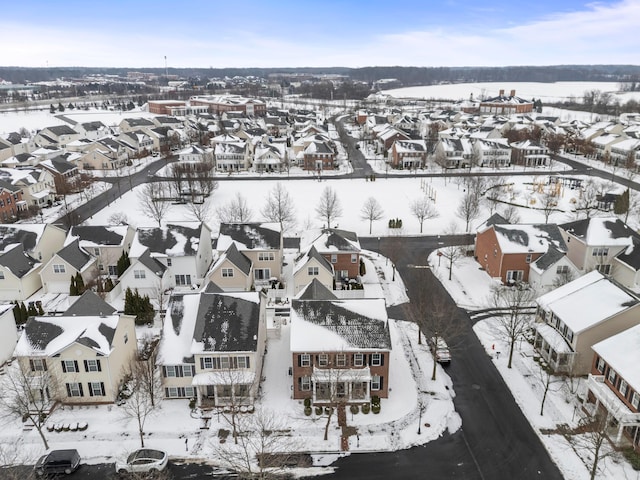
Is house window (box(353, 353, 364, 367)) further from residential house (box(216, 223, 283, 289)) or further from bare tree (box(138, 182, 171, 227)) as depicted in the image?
bare tree (box(138, 182, 171, 227))

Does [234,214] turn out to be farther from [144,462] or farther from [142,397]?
[144,462]

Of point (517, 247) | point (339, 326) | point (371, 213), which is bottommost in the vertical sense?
point (371, 213)

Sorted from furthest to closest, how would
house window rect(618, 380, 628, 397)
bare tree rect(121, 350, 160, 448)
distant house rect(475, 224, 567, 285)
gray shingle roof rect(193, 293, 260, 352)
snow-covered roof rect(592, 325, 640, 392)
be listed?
1. distant house rect(475, 224, 567, 285)
2. gray shingle roof rect(193, 293, 260, 352)
3. bare tree rect(121, 350, 160, 448)
4. house window rect(618, 380, 628, 397)
5. snow-covered roof rect(592, 325, 640, 392)

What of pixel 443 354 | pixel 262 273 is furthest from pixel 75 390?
pixel 443 354

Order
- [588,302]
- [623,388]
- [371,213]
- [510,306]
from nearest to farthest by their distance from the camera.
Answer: [623,388], [588,302], [510,306], [371,213]

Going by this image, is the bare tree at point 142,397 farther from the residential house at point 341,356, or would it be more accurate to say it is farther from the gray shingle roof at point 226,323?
the residential house at point 341,356

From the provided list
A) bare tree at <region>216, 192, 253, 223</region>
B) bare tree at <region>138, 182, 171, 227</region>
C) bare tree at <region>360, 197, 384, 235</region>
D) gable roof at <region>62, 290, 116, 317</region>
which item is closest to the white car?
gable roof at <region>62, 290, 116, 317</region>

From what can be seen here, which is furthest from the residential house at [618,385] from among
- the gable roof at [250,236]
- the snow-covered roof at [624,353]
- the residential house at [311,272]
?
the gable roof at [250,236]
